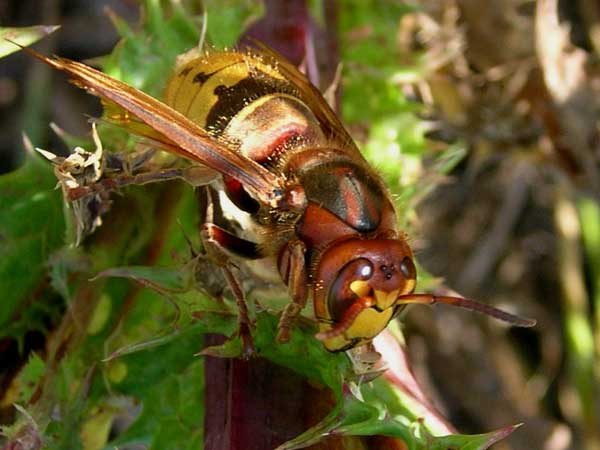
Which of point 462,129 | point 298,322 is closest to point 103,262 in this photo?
point 298,322

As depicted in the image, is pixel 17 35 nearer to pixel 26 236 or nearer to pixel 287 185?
pixel 26 236

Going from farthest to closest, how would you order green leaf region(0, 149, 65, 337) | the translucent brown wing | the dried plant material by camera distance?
green leaf region(0, 149, 65, 337) < the dried plant material < the translucent brown wing

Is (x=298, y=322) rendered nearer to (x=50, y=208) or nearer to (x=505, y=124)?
(x=50, y=208)

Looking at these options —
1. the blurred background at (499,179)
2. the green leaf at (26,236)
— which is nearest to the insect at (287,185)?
the green leaf at (26,236)

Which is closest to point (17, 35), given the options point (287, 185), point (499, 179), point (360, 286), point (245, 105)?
point (245, 105)

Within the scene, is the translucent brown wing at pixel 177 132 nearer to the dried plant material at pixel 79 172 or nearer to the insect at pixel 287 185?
the insect at pixel 287 185

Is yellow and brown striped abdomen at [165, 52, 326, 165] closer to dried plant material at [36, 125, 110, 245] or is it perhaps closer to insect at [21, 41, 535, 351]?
insect at [21, 41, 535, 351]

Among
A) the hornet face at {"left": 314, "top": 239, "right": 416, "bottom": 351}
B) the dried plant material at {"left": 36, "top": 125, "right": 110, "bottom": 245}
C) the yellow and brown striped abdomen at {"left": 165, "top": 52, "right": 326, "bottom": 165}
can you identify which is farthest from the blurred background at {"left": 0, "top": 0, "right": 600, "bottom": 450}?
the hornet face at {"left": 314, "top": 239, "right": 416, "bottom": 351}

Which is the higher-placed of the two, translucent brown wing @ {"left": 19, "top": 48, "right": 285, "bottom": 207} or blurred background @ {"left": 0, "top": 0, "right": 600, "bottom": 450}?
translucent brown wing @ {"left": 19, "top": 48, "right": 285, "bottom": 207}
